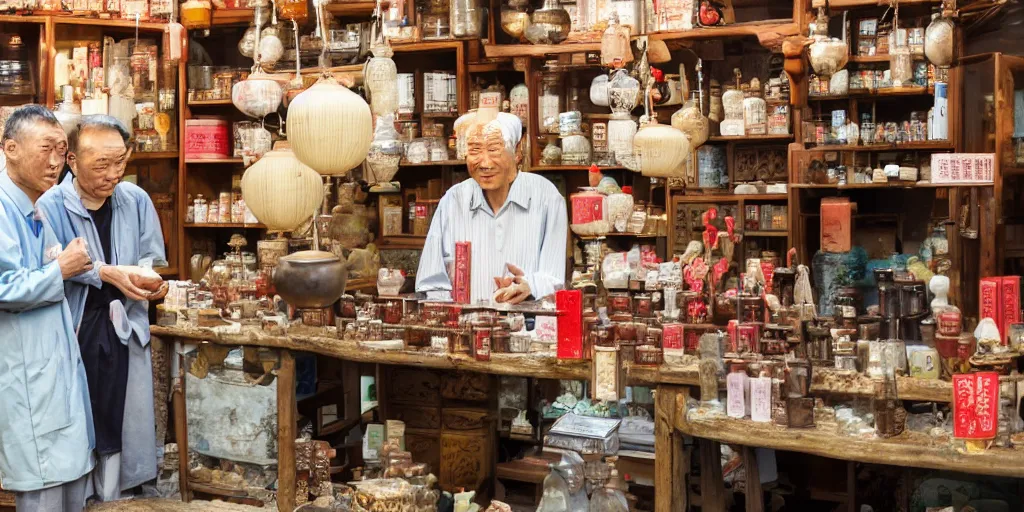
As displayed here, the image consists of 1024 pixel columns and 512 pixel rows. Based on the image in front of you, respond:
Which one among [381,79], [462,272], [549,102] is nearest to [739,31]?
[549,102]

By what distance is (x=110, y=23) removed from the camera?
6957 millimetres

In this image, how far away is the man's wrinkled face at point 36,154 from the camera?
3785 mm

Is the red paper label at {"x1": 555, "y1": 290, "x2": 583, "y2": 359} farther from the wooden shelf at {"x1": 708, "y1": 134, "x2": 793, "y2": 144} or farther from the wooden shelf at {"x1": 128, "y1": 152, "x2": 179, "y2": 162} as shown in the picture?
the wooden shelf at {"x1": 128, "y1": 152, "x2": 179, "y2": 162}

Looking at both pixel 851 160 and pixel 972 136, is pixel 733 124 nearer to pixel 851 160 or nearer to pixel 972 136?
pixel 851 160

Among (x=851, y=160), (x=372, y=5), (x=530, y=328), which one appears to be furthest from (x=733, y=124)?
(x=530, y=328)

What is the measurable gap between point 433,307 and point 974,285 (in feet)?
11.8

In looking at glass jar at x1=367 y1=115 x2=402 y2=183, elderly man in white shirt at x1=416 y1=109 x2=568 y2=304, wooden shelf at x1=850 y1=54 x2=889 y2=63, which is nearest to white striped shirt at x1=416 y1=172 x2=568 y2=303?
elderly man in white shirt at x1=416 y1=109 x2=568 y2=304

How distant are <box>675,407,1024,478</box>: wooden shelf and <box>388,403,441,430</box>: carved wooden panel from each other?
1284 millimetres

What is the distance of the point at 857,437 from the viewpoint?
286 centimetres

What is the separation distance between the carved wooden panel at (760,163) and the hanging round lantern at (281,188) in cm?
345

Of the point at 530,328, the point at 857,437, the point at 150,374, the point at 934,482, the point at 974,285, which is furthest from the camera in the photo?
the point at 974,285

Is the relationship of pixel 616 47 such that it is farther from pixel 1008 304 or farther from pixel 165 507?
pixel 165 507

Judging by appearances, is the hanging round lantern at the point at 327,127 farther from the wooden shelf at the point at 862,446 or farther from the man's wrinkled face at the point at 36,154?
the wooden shelf at the point at 862,446

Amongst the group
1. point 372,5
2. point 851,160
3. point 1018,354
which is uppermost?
point 372,5
